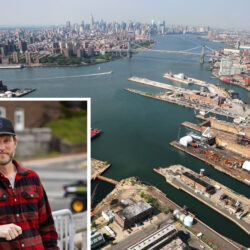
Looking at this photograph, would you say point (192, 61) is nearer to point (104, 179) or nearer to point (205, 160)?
point (205, 160)

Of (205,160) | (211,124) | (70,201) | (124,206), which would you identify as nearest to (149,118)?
(211,124)

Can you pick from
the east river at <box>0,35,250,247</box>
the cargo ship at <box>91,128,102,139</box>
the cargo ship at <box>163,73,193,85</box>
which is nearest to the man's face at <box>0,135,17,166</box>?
the east river at <box>0,35,250,247</box>

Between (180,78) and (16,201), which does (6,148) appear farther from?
(180,78)

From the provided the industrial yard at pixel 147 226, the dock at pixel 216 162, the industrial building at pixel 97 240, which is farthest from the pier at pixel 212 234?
the dock at pixel 216 162

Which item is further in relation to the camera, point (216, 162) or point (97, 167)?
point (216, 162)

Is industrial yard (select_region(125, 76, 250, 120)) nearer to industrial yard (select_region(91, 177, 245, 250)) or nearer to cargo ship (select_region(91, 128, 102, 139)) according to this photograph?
cargo ship (select_region(91, 128, 102, 139))

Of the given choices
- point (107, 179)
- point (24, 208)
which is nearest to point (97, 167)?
point (107, 179)
